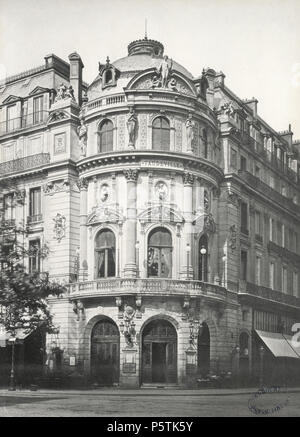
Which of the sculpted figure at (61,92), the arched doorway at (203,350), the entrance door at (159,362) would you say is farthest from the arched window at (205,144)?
the entrance door at (159,362)

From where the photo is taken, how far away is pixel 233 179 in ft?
151

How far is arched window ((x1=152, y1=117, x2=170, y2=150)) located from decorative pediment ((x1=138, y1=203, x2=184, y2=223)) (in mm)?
3689

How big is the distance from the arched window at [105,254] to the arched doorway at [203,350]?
21.1 ft

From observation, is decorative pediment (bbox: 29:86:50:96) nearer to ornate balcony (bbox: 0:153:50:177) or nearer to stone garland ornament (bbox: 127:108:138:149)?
ornate balcony (bbox: 0:153:50:177)

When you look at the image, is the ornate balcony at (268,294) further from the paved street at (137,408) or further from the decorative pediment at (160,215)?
the paved street at (137,408)

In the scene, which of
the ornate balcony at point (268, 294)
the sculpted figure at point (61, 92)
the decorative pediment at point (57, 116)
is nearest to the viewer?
the decorative pediment at point (57, 116)

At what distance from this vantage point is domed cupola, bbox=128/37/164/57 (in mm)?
45188

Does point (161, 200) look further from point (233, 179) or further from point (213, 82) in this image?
point (213, 82)

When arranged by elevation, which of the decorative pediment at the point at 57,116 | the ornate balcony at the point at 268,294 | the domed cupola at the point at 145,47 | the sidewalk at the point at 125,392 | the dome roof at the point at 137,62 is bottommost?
the sidewalk at the point at 125,392

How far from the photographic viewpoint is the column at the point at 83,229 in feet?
138

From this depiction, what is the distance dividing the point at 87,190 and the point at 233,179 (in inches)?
388

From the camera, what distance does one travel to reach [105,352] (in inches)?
1603

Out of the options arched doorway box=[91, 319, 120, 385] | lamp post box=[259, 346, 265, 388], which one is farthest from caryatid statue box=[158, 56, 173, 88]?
lamp post box=[259, 346, 265, 388]
